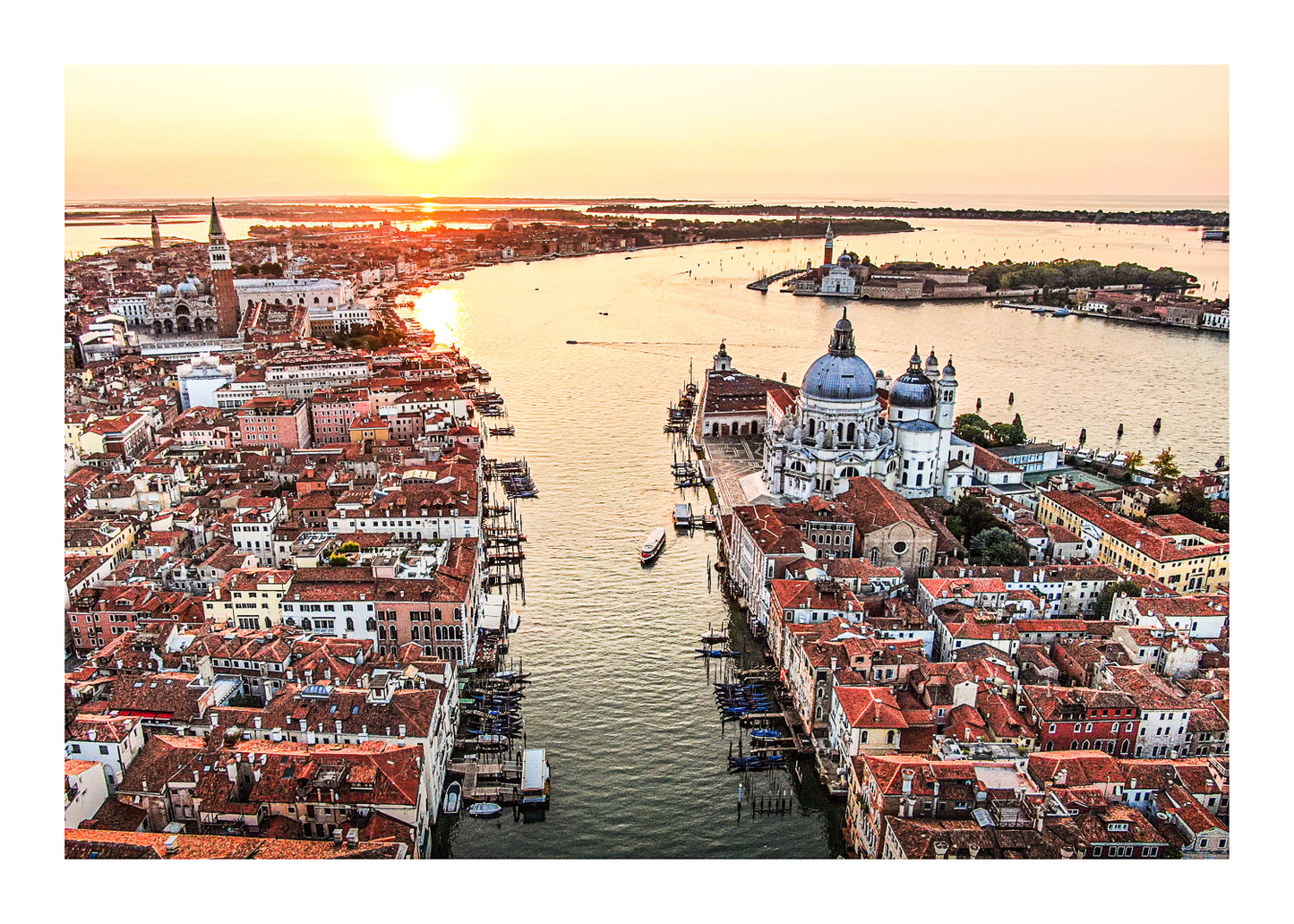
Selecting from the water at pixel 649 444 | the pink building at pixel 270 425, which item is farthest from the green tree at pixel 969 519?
the pink building at pixel 270 425

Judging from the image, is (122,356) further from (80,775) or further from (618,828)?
(618,828)

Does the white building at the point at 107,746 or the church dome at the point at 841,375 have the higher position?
the church dome at the point at 841,375

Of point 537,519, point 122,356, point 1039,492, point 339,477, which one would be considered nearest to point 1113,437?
point 1039,492

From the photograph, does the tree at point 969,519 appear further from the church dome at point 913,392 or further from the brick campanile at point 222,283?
the brick campanile at point 222,283

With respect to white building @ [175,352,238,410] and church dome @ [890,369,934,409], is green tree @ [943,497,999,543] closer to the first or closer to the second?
church dome @ [890,369,934,409]

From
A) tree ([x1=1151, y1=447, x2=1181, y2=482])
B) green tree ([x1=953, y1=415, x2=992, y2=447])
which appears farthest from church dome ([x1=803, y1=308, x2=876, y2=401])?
tree ([x1=1151, y1=447, x2=1181, y2=482])

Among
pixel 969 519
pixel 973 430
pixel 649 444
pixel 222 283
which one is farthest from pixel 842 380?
pixel 222 283
